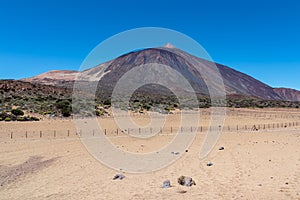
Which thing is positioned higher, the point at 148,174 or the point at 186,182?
the point at 186,182

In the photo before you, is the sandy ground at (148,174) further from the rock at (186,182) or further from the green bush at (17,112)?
the green bush at (17,112)

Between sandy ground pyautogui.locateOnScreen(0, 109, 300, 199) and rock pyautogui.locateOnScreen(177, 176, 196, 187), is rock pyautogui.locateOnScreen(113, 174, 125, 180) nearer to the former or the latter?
sandy ground pyautogui.locateOnScreen(0, 109, 300, 199)

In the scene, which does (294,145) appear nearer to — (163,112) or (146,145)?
(146,145)

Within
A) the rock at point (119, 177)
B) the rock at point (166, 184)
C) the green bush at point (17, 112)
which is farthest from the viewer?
the green bush at point (17, 112)

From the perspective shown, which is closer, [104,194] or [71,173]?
[104,194]

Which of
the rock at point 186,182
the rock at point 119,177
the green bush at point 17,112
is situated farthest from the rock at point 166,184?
the green bush at point 17,112

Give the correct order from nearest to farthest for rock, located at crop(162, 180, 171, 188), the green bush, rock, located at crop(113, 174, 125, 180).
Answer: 1. rock, located at crop(162, 180, 171, 188)
2. rock, located at crop(113, 174, 125, 180)
3. the green bush

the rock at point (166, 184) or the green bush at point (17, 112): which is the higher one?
the green bush at point (17, 112)

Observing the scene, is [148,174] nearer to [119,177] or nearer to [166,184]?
[119,177]

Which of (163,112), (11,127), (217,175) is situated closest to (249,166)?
(217,175)

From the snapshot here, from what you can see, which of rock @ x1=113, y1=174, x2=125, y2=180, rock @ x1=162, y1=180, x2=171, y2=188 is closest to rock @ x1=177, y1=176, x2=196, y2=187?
rock @ x1=162, y1=180, x2=171, y2=188

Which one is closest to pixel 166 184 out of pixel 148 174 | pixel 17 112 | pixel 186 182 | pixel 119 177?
pixel 186 182
